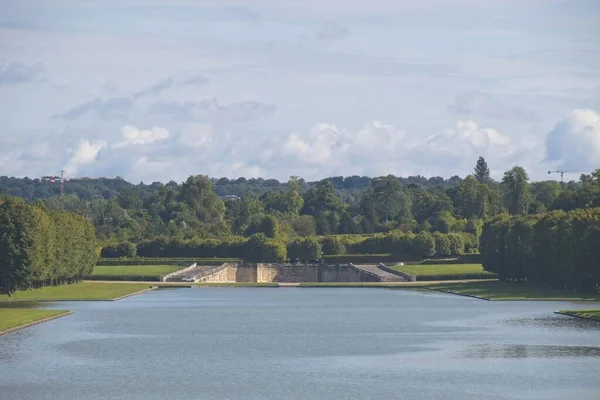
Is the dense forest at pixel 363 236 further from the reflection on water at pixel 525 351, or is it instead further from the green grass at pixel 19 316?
the reflection on water at pixel 525 351

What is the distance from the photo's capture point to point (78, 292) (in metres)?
101

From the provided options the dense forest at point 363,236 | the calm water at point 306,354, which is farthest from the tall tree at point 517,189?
→ the calm water at point 306,354

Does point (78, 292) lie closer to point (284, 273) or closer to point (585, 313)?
point (585, 313)

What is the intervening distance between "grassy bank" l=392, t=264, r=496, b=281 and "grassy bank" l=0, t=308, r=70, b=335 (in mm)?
56645

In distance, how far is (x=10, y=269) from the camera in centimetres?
9194

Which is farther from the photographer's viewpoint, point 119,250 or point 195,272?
point 119,250

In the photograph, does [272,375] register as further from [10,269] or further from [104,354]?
[10,269]

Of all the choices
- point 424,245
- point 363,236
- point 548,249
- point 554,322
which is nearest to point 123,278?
point 424,245

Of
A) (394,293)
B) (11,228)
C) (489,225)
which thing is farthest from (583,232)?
(11,228)

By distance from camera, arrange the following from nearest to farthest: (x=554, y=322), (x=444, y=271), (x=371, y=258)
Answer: (x=554, y=322) → (x=444, y=271) → (x=371, y=258)

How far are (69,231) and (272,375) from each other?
6617 centimetres

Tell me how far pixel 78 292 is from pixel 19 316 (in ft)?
100

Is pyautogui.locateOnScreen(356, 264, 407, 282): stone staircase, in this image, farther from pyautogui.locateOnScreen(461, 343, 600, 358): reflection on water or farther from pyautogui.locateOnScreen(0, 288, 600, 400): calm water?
pyautogui.locateOnScreen(461, 343, 600, 358): reflection on water

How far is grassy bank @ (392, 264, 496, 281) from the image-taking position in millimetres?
125000
